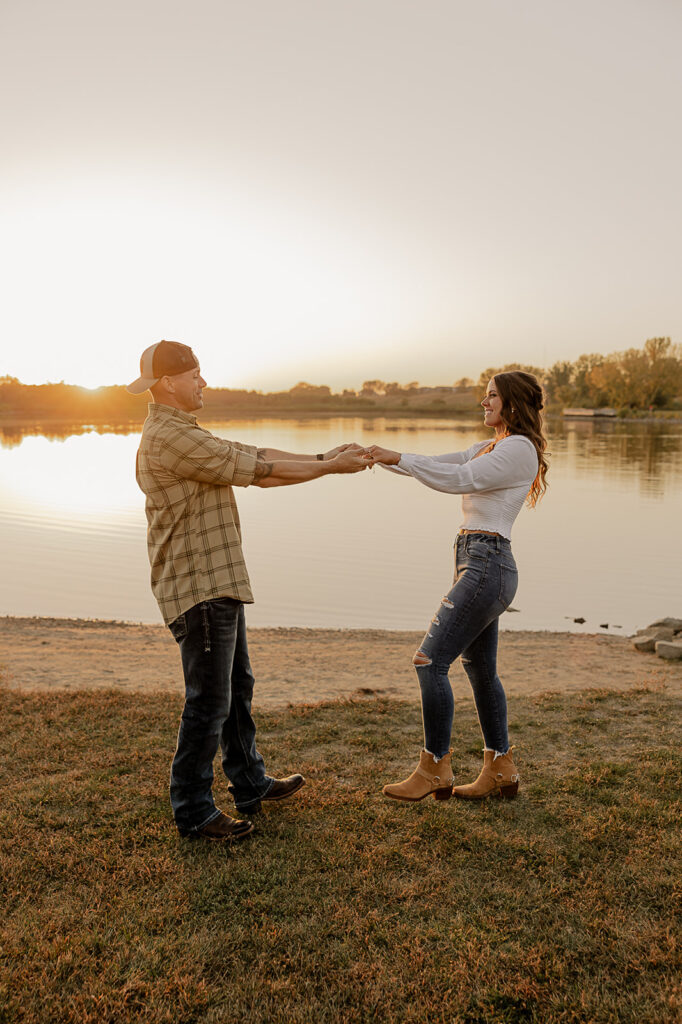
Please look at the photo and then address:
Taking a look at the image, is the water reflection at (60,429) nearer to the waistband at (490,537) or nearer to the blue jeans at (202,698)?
the blue jeans at (202,698)

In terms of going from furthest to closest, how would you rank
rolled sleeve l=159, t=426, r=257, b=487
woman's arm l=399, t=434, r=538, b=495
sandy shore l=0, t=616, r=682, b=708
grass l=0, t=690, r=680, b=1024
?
sandy shore l=0, t=616, r=682, b=708
woman's arm l=399, t=434, r=538, b=495
rolled sleeve l=159, t=426, r=257, b=487
grass l=0, t=690, r=680, b=1024

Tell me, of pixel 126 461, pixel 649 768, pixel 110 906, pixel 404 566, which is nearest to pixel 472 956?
pixel 110 906

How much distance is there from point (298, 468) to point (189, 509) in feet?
2.08

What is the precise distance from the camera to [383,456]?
4.21 meters

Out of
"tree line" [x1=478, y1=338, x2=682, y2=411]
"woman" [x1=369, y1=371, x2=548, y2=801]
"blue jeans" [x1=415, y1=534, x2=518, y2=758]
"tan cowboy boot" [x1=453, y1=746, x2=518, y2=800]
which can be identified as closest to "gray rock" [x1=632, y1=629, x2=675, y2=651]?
"tan cowboy boot" [x1=453, y1=746, x2=518, y2=800]

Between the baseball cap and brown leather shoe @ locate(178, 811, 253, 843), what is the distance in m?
2.43

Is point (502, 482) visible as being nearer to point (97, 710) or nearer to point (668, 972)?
point (668, 972)

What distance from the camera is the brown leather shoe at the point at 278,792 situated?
4.25 m

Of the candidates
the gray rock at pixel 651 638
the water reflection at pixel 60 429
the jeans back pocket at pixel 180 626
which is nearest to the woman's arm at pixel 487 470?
the jeans back pocket at pixel 180 626

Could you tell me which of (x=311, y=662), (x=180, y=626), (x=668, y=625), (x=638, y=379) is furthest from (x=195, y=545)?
(x=638, y=379)

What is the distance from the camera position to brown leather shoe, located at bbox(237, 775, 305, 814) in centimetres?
425

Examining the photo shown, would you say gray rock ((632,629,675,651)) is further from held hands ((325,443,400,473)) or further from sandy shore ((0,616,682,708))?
held hands ((325,443,400,473))

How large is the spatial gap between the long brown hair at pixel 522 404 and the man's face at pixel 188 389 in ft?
5.61

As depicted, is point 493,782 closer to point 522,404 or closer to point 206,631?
point 206,631
